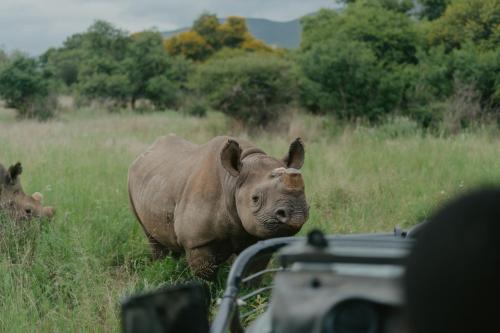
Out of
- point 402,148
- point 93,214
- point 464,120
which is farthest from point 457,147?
point 93,214

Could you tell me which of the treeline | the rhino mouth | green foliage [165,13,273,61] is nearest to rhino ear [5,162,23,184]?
the rhino mouth

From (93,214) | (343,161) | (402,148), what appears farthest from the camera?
(402,148)

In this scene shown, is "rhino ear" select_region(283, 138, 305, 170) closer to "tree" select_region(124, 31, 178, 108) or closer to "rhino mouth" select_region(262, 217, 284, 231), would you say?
"rhino mouth" select_region(262, 217, 284, 231)

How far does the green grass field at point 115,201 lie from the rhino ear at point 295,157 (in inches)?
42.7

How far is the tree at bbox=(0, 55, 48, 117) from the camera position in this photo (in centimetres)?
2523

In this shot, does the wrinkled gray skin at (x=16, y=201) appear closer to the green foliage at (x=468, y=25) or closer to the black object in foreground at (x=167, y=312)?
the black object in foreground at (x=167, y=312)

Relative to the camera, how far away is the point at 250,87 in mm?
18766

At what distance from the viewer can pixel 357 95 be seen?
1831 cm

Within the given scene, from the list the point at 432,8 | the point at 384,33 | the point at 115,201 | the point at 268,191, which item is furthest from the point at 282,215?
the point at 432,8

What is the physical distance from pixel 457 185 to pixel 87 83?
2236cm

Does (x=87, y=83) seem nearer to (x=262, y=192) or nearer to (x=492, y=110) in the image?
(x=492, y=110)

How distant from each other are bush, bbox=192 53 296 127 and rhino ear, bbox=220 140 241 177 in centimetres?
1323

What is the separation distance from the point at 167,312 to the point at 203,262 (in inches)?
146

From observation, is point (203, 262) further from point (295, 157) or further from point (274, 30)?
point (274, 30)
